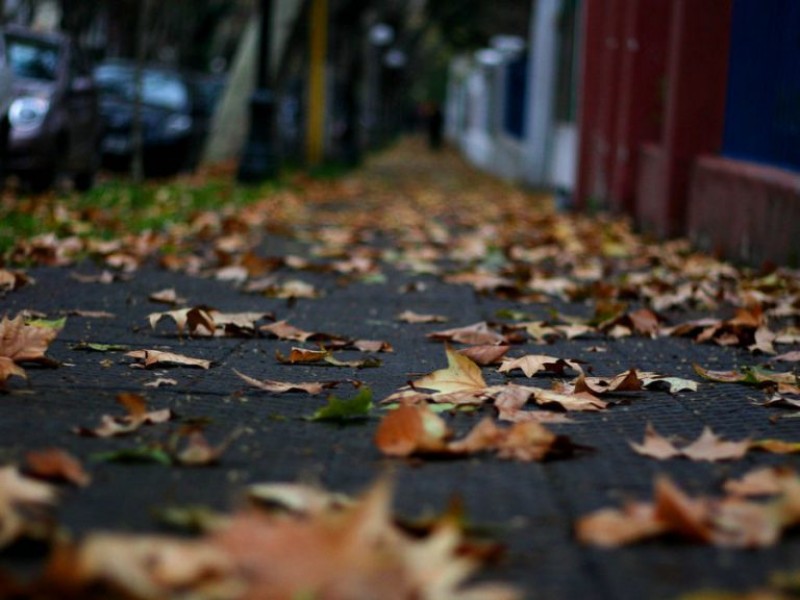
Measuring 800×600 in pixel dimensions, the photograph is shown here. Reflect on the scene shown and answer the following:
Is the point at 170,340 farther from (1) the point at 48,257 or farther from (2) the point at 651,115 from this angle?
(2) the point at 651,115

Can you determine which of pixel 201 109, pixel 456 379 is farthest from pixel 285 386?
pixel 201 109

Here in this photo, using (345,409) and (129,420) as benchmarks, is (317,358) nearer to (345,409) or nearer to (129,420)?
(345,409)

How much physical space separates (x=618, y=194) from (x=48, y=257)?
8.04 metres

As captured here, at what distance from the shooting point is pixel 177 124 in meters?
21.4

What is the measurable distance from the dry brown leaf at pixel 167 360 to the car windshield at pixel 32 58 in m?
10.8

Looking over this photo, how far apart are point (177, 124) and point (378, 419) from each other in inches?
699

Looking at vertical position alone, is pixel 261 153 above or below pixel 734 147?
below

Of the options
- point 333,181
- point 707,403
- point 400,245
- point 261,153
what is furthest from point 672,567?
point 333,181

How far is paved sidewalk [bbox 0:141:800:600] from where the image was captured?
9.32 ft

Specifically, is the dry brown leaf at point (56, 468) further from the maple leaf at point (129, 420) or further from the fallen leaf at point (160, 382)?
the fallen leaf at point (160, 382)

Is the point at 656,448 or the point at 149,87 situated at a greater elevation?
the point at 656,448

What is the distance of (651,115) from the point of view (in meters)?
14.7

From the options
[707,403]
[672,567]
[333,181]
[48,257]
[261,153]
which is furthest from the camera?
[333,181]

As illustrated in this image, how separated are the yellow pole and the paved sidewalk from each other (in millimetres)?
22036
